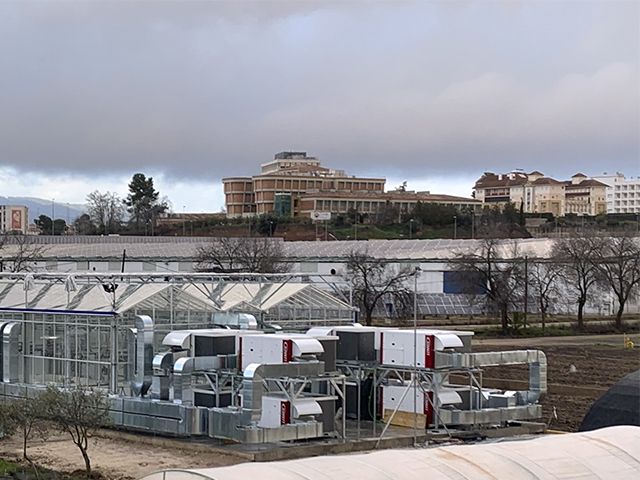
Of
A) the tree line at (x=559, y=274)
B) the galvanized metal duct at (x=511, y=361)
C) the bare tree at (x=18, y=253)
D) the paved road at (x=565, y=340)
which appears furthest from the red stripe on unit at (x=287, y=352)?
the tree line at (x=559, y=274)

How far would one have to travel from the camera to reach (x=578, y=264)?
259 feet

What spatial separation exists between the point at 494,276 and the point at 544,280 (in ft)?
26.2

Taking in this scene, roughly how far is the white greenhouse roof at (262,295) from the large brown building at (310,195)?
345 ft

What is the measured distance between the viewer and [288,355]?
30312 mm

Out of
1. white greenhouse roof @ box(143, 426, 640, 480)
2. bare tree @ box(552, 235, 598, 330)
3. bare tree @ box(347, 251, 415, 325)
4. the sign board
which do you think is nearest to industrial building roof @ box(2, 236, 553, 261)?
bare tree @ box(552, 235, 598, 330)

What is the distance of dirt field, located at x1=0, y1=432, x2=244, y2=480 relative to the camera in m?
27.4

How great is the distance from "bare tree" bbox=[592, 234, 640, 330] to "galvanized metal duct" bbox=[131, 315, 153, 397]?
48.5 metres

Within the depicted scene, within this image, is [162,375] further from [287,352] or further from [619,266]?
[619,266]

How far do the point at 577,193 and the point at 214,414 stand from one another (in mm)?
173946

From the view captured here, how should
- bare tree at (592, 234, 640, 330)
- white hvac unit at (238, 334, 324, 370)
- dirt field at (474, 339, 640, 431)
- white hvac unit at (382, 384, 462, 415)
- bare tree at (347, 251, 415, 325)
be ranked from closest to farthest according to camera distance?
white hvac unit at (238, 334, 324, 370) < white hvac unit at (382, 384, 462, 415) < dirt field at (474, 339, 640, 431) < bare tree at (347, 251, 415, 325) < bare tree at (592, 234, 640, 330)

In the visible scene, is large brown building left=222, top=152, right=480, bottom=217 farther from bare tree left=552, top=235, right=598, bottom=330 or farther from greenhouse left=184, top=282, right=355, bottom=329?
greenhouse left=184, top=282, right=355, bottom=329

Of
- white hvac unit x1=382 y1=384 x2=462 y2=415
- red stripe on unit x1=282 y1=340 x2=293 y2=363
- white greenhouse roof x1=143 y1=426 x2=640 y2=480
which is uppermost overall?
red stripe on unit x1=282 y1=340 x2=293 y2=363

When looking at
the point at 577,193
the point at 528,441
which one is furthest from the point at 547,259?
the point at 577,193

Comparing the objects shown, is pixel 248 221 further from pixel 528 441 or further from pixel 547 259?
pixel 528 441
